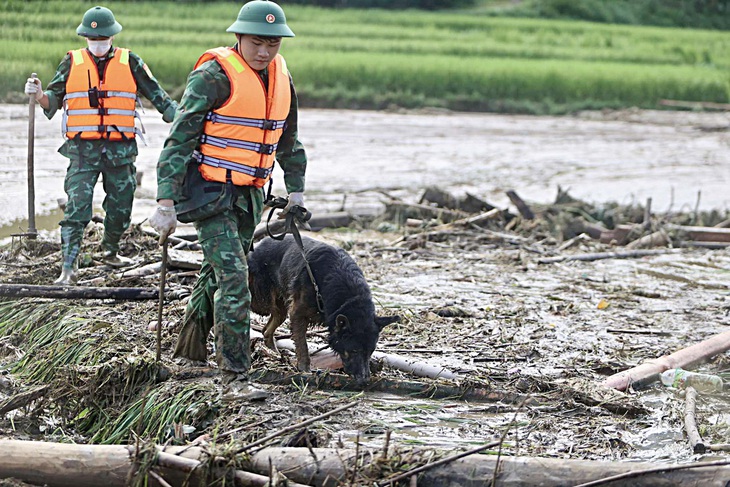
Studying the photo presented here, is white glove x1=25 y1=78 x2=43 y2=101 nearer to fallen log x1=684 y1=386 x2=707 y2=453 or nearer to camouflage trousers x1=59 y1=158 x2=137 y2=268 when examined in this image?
camouflage trousers x1=59 y1=158 x2=137 y2=268

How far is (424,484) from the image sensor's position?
4297 mm

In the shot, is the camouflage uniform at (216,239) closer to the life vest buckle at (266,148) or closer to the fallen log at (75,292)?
the life vest buckle at (266,148)

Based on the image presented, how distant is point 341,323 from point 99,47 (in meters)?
3.59

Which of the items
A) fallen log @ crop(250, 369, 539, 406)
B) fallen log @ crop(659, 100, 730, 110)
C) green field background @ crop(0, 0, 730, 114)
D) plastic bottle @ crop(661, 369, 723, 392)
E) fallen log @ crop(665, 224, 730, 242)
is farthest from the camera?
fallen log @ crop(659, 100, 730, 110)

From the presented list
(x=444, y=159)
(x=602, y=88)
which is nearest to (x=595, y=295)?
(x=444, y=159)

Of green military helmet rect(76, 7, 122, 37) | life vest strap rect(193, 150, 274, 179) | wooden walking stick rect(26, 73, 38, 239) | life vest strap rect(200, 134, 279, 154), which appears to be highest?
green military helmet rect(76, 7, 122, 37)

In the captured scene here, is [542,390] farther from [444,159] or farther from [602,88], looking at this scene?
[602,88]

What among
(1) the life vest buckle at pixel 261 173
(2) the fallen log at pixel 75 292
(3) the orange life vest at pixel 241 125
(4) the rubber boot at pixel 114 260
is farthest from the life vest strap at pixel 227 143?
(4) the rubber boot at pixel 114 260

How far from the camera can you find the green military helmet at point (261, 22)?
5.24m

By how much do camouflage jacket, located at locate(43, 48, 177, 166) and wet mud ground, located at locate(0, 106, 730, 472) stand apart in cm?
96

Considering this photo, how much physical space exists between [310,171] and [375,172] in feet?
3.98

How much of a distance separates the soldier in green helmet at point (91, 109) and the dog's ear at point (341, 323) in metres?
2.92

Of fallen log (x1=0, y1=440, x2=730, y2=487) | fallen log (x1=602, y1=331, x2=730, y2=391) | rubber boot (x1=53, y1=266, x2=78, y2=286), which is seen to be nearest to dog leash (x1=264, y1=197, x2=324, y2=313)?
fallen log (x1=0, y1=440, x2=730, y2=487)

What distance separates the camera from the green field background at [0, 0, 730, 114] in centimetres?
2830
